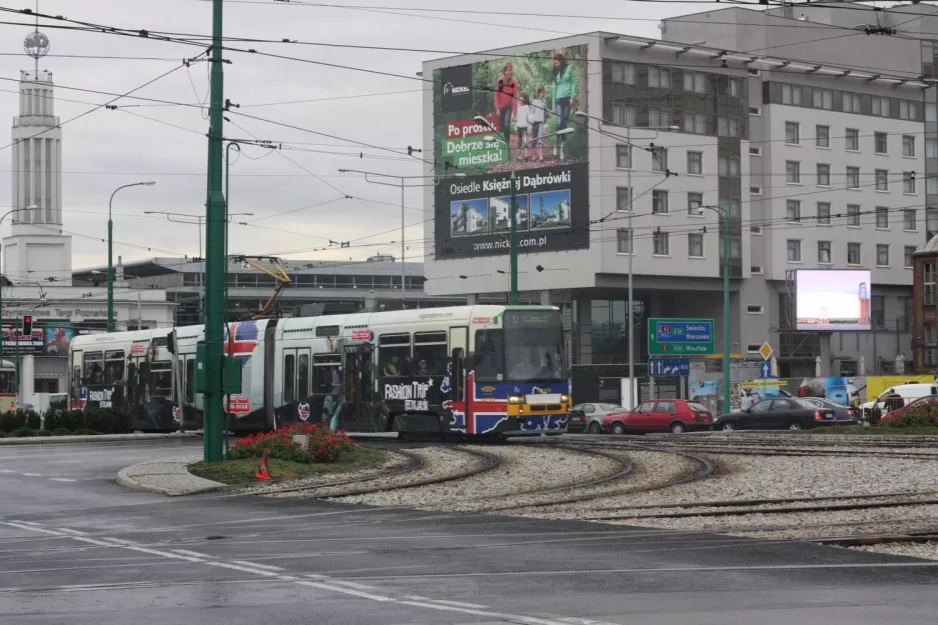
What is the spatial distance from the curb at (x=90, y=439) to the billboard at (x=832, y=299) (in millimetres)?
47543

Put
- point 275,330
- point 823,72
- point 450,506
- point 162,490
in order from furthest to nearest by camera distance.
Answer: point 823,72, point 275,330, point 162,490, point 450,506

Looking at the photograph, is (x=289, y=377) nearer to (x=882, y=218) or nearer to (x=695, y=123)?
(x=695, y=123)

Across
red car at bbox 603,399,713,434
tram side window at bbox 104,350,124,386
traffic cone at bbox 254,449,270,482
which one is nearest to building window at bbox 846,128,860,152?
red car at bbox 603,399,713,434

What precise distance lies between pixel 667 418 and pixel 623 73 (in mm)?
31457

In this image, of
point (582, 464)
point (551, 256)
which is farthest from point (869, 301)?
point (582, 464)

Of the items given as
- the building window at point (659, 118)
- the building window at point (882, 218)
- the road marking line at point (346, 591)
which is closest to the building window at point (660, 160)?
the building window at point (659, 118)

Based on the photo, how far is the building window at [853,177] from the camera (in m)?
84.9

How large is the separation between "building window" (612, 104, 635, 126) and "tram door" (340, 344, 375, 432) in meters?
42.2

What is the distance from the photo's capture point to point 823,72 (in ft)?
267

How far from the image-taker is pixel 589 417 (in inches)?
1955

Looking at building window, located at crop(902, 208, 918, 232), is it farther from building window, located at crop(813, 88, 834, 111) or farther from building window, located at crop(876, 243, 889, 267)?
building window, located at crop(813, 88, 834, 111)

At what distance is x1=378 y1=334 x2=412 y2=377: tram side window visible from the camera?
1257 inches

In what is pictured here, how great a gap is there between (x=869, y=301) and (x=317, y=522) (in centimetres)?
6833

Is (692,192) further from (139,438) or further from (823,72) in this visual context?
(139,438)
